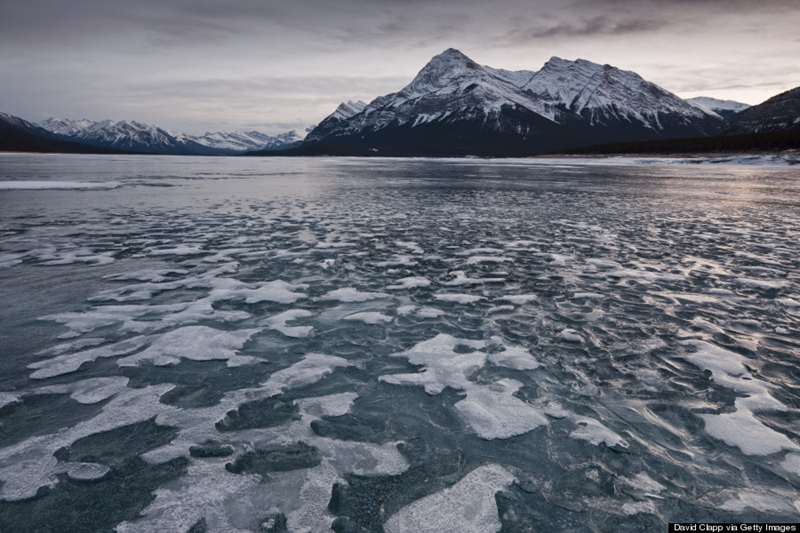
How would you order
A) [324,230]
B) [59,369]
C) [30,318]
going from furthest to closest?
[324,230], [30,318], [59,369]

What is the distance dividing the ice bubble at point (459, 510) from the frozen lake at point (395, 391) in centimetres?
2

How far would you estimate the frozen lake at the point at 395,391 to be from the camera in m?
3.22

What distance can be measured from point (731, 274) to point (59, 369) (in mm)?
12096

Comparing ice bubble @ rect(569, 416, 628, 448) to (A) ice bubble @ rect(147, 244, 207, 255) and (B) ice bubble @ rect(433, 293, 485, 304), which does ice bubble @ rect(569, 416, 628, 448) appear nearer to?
(B) ice bubble @ rect(433, 293, 485, 304)

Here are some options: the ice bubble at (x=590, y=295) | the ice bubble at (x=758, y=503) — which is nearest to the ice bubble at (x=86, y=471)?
the ice bubble at (x=758, y=503)

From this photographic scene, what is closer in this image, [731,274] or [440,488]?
[440,488]

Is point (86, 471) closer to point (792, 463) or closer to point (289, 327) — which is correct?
point (289, 327)

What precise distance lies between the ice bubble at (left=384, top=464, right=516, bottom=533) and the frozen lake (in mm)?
16

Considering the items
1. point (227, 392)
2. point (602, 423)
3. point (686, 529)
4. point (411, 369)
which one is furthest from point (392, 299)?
point (686, 529)

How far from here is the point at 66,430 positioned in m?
3.98

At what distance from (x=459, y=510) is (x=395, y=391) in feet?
5.75

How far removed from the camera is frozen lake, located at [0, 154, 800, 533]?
322cm

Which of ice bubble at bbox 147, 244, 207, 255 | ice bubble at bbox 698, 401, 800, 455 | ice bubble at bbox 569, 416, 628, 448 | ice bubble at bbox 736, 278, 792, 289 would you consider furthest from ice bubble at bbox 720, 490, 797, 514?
ice bubble at bbox 147, 244, 207, 255

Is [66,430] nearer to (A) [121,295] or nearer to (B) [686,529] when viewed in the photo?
(A) [121,295]
